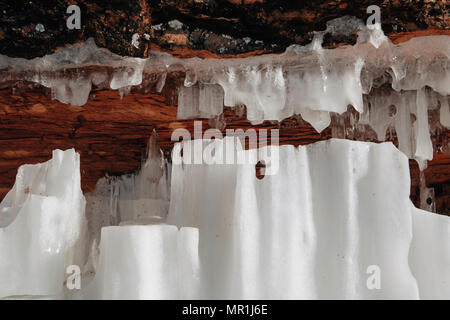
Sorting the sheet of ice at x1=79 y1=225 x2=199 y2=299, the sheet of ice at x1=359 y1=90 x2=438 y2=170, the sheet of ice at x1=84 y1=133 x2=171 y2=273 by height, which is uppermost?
the sheet of ice at x1=359 y1=90 x2=438 y2=170

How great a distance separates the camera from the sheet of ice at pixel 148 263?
5.94 ft

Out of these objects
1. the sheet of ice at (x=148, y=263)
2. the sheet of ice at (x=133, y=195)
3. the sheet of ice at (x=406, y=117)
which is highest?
the sheet of ice at (x=406, y=117)

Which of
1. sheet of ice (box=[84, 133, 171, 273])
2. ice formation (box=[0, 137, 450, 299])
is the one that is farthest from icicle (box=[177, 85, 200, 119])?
sheet of ice (box=[84, 133, 171, 273])

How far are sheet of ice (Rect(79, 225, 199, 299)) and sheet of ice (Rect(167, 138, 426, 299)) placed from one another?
94 millimetres

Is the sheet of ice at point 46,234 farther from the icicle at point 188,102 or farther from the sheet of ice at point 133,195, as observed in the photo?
the sheet of ice at point 133,195

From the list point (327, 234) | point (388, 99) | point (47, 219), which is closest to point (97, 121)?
point (47, 219)

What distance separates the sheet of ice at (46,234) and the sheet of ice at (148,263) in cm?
25

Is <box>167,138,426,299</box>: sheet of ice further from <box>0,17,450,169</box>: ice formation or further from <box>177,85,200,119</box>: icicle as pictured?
<box>177,85,200,119</box>: icicle

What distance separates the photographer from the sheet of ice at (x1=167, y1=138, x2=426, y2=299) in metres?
1.87

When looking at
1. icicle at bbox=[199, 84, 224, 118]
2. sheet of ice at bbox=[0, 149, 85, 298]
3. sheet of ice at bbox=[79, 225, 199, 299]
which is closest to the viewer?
sheet of ice at bbox=[79, 225, 199, 299]

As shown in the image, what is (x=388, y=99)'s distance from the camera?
248 cm

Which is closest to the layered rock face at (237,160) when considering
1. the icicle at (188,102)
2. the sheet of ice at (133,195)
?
the icicle at (188,102)

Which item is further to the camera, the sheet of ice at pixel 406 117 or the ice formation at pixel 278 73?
the sheet of ice at pixel 406 117

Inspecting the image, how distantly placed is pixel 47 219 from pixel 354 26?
58.6 inches
